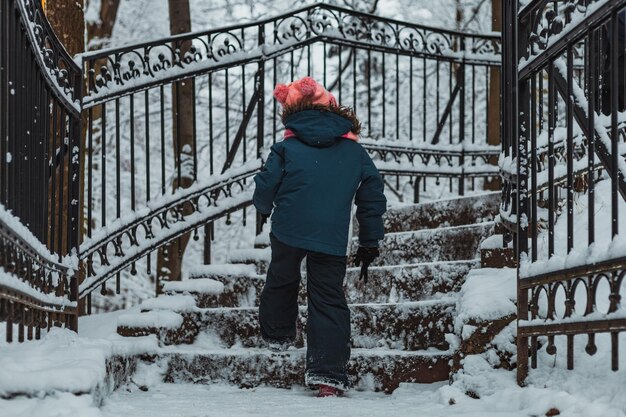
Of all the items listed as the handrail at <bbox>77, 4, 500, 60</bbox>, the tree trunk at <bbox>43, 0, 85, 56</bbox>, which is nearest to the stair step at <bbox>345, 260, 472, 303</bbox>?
the handrail at <bbox>77, 4, 500, 60</bbox>

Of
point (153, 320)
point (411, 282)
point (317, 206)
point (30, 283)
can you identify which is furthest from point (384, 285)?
point (30, 283)

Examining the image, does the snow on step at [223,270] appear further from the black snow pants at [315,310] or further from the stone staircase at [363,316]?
the black snow pants at [315,310]

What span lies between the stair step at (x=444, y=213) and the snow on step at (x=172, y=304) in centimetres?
193

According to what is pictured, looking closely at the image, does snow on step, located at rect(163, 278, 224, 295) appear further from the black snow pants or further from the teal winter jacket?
the teal winter jacket

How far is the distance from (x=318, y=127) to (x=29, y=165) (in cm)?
158

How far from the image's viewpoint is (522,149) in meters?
4.01

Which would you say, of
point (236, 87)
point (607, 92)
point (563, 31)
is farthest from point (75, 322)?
point (236, 87)

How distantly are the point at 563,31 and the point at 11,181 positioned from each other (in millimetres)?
2179

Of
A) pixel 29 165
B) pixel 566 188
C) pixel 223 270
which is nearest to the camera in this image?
pixel 29 165

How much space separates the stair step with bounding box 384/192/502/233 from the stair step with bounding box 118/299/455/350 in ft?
5.79

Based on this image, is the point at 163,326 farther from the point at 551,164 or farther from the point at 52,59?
the point at 551,164

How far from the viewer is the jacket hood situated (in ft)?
15.6

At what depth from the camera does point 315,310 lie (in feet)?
15.4

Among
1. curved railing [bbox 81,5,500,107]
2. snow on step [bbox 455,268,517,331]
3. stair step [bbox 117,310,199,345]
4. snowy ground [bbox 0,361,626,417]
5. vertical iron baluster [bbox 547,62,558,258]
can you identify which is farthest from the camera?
curved railing [bbox 81,5,500,107]
